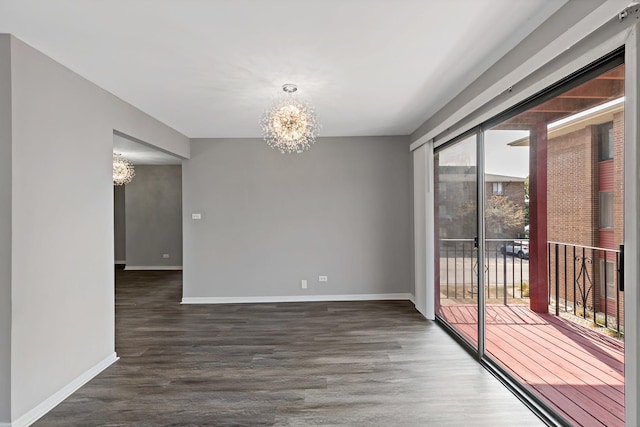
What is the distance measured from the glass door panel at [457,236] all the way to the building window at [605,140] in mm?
1463

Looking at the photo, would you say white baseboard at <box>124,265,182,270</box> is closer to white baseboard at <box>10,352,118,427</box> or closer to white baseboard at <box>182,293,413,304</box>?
white baseboard at <box>182,293,413,304</box>

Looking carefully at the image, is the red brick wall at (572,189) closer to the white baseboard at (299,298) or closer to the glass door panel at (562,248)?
the glass door panel at (562,248)

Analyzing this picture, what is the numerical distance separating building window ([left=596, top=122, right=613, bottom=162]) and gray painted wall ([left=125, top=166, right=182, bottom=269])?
27.5ft

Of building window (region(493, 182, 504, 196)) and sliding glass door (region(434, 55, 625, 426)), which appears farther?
building window (region(493, 182, 504, 196))

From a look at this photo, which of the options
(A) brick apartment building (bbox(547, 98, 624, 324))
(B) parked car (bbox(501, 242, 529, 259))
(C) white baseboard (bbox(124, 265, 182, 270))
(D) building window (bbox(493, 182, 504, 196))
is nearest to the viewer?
(A) brick apartment building (bbox(547, 98, 624, 324))

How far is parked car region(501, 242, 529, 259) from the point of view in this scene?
2.79m

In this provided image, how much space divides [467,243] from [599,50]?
2547 mm

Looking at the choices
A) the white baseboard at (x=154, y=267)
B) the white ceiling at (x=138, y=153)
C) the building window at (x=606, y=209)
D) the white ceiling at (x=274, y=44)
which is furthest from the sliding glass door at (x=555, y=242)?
the white baseboard at (x=154, y=267)

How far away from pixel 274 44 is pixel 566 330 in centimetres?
289

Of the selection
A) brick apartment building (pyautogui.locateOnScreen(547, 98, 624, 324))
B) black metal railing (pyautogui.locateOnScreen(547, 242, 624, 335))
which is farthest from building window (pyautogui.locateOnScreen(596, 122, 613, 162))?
black metal railing (pyautogui.locateOnScreen(547, 242, 624, 335))

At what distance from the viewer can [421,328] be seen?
4102 millimetres

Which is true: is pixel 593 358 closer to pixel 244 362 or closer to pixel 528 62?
pixel 528 62

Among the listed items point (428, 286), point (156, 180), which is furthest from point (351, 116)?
point (156, 180)
